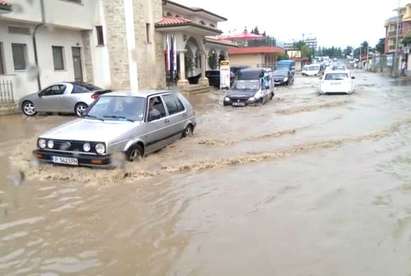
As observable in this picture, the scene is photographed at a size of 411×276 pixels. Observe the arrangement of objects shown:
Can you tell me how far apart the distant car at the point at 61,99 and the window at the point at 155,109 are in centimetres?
776

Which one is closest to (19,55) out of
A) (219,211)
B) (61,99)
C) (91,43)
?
(61,99)

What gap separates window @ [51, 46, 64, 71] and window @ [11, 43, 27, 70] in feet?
7.01

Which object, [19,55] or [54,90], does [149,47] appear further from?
[54,90]

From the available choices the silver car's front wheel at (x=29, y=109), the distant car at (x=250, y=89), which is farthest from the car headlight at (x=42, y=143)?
the distant car at (x=250, y=89)

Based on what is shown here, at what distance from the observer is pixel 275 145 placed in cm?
1034

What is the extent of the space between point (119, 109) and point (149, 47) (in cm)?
1762

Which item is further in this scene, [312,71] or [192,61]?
[312,71]

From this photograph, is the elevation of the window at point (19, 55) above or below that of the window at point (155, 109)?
above

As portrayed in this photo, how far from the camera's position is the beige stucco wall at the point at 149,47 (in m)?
24.3

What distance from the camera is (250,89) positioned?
2025cm

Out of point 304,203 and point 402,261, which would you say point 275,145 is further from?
point 402,261

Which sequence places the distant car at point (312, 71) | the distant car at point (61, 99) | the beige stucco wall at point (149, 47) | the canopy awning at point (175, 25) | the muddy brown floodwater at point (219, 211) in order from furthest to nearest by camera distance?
1. the distant car at point (312, 71)
2. the canopy awning at point (175, 25)
3. the beige stucco wall at point (149, 47)
4. the distant car at point (61, 99)
5. the muddy brown floodwater at point (219, 211)

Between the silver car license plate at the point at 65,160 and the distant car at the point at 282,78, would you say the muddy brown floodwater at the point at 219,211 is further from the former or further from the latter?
the distant car at the point at 282,78

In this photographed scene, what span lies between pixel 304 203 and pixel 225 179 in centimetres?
164
